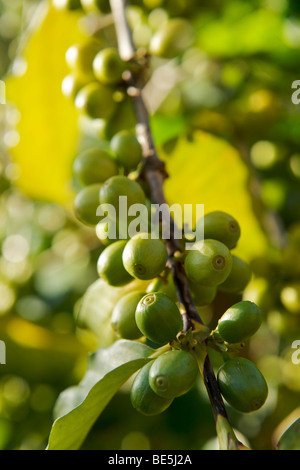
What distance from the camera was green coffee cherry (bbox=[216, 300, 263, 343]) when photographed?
79cm

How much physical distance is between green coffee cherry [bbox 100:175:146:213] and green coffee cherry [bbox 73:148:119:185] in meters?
0.11

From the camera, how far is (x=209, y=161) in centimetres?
149

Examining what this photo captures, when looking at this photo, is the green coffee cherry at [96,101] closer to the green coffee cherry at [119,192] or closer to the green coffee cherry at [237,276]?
the green coffee cherry at [119,192]

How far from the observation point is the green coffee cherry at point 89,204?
1020 millimetres

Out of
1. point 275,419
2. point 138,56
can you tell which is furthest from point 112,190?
point 275,419

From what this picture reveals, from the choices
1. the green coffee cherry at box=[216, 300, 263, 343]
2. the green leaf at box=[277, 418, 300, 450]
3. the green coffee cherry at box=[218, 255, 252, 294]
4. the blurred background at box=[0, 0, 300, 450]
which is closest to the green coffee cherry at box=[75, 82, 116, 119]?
the blurred background at box=[0, 0, 300, 450]

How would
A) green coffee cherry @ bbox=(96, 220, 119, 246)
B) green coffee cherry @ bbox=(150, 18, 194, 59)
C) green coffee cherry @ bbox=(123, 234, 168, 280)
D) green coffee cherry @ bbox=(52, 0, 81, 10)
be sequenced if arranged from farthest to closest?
green coffee cherry @ bbox=(52, 0, 81, 10) → green coffee cherry @ bbox=(150, 18, 194, 59) → green coffee cherry @ bbox=(96, 220, 119, 246) → green coffee cherry @ bbox=(123, 234, 168, 280)

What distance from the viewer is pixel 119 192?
36.9 inches

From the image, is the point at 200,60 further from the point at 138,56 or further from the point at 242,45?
the point at 138,56

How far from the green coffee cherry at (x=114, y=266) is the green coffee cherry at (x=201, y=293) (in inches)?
4.9

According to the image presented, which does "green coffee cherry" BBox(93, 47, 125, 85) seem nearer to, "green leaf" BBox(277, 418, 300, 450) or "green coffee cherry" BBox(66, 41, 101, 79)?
"green coffee cherry" BBox(66, 41, 101, 79)

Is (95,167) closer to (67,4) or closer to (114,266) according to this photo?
(114,266)

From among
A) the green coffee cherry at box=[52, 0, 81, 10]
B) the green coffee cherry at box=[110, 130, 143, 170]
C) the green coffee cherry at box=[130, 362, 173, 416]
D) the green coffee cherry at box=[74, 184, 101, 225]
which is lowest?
the green coffee cherry at box=[130, 362, 173, 416]

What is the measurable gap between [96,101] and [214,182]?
0.47 meters
